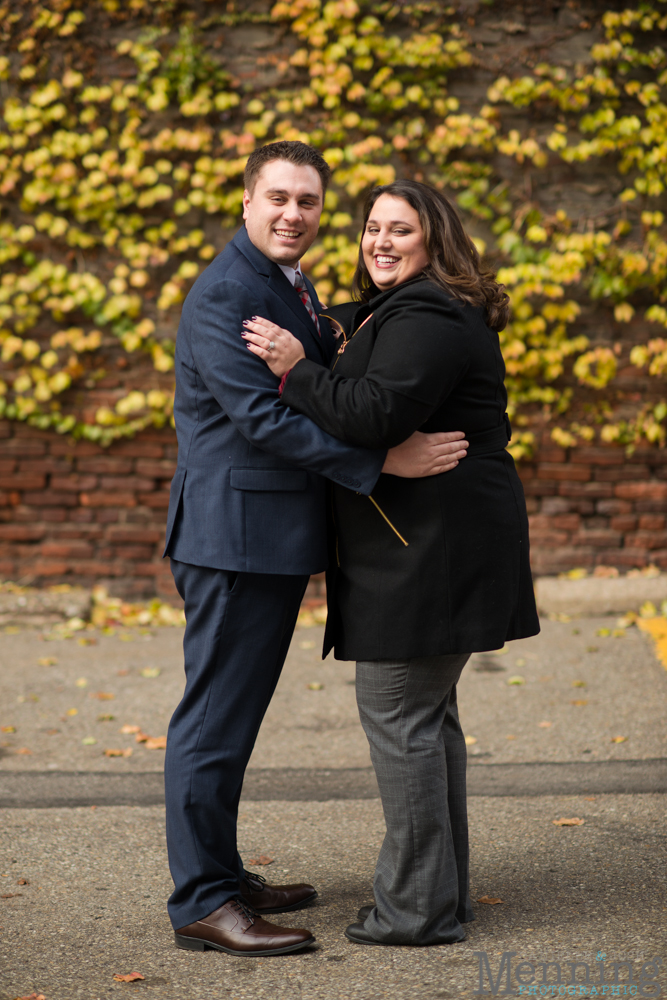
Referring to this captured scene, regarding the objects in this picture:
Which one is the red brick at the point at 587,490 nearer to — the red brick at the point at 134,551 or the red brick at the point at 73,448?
the red brick at the point at 134,551

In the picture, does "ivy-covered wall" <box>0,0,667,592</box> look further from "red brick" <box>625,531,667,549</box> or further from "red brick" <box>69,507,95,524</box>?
"red brick" <box>69,507,95,524</box>

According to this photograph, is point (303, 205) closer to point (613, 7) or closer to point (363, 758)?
point (363, 758)

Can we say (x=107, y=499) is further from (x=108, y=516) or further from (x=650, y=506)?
(x=650, y=506)

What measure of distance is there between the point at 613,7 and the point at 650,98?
624mm

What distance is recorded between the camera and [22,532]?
6.13 meters

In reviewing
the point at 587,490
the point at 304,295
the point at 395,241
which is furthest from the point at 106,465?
the point at 395,241

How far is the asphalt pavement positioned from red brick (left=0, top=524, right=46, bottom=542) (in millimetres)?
901

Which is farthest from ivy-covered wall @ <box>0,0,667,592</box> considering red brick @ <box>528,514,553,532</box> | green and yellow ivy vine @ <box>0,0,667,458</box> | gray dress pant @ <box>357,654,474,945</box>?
gray dress pant @ <box>357,654,474,945</box>

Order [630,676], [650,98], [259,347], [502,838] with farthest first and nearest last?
1. [650,98]
2. [630,676]
3. [502,838]
4. [259,347]

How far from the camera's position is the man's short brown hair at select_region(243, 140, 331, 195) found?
2.50m

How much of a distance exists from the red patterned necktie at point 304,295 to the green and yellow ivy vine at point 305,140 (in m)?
3.25

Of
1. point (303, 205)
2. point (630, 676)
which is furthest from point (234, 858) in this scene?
point (630, 676)

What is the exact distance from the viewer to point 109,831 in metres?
3.22

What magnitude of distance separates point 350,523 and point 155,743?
1.99 meters
